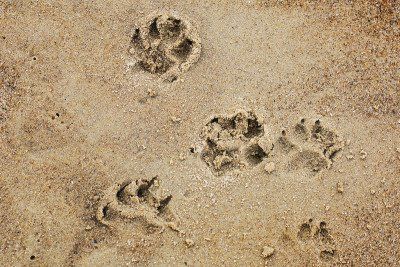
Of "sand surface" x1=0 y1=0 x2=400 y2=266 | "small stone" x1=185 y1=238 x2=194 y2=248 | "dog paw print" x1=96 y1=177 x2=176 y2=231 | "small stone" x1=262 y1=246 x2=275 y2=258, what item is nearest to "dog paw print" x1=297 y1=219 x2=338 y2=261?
"sand surface" x1=0 y1=0 x2=400 y2=266

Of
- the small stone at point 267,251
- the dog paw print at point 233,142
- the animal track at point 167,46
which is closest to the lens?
the small stone at point 267,251

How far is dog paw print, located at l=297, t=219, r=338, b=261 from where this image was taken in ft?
9.76

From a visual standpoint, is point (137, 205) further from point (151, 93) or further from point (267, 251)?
point (267, 251)

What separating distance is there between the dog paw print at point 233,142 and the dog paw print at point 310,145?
151 millimetres

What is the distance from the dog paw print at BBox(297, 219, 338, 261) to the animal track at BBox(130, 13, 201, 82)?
1.32m

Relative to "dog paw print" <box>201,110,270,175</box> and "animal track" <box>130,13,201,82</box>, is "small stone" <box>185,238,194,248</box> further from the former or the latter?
"animal track" <box>130,13,201,82</box>

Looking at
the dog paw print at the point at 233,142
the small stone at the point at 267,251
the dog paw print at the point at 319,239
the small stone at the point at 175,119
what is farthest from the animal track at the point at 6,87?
the dog paw print at the point at 319,239

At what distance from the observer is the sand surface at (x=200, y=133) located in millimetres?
2969

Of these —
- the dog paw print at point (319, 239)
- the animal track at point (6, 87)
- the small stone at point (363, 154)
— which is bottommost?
the dog paw print at point (319, 239)

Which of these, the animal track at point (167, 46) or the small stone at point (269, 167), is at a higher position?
the animal track at point (167, 46)

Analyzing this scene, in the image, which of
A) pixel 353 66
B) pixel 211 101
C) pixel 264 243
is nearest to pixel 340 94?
pixel 353 66

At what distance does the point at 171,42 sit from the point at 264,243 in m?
1.47

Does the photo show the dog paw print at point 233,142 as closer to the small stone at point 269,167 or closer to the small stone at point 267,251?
the small stone at point 269,167

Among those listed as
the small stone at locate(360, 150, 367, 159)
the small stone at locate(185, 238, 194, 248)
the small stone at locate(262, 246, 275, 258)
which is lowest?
the small stone at locate(185, 238, 194, 248)
